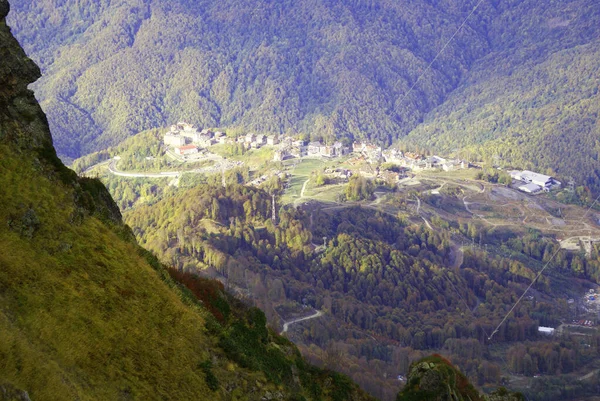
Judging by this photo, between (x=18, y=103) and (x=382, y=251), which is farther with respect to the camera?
(x=382, y=251)

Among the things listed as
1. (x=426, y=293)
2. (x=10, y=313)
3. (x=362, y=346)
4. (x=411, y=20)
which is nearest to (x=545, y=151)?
(x=426, y=293)

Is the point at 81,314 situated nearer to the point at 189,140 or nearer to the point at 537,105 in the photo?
the point at 189,140

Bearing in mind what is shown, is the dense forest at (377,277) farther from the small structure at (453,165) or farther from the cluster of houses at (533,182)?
the small structure at (453,165)

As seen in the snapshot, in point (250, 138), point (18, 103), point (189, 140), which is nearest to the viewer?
point (18, 103)

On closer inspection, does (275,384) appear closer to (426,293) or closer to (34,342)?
(34,342)

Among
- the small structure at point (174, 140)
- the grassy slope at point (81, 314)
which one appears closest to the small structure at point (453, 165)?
the small structure at point (174, 140)

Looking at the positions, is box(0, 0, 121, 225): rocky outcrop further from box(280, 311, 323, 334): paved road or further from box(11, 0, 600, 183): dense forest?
box(11, 0, 600, 183): dense forest

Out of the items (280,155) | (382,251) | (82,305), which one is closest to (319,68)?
(280,155)
